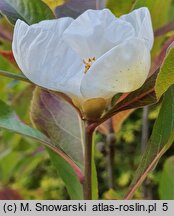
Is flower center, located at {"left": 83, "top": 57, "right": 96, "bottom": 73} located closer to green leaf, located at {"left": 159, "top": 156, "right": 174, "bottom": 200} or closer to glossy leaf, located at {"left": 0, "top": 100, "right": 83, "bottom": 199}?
glossy leaf, located at {"left": 0, "top": 100, "right": 83, "bottom": 199}

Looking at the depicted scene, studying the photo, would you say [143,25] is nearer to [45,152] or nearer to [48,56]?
[48,56]

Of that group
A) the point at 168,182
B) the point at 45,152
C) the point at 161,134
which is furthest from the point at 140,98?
the point at 45,152

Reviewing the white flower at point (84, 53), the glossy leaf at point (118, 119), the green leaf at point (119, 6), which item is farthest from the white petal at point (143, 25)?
the glossy leaf at point (118, 119)

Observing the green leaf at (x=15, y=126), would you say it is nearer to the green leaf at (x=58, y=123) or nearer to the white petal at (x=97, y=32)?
the green leaf at (x=58, y=123)

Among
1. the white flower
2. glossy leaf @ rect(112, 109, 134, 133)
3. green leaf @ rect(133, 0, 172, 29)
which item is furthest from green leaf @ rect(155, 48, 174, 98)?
glossy leaf @ rect(112, 109, 134, 133)

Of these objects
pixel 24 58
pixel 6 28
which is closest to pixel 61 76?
pixel 24 58

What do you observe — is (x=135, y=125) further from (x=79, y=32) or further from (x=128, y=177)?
(x=79, y=32)
